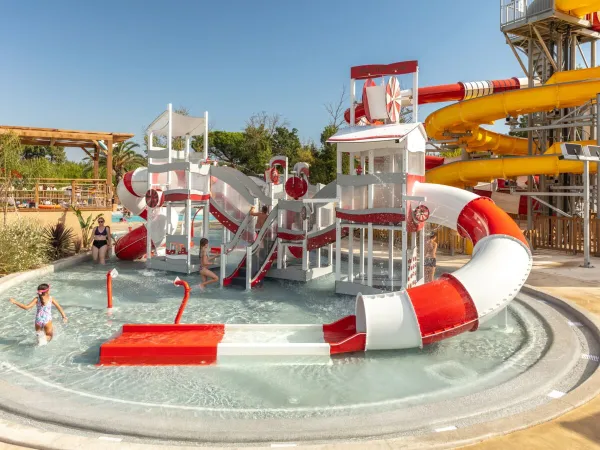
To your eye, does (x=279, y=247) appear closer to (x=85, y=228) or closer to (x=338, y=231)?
(x=338, y=231)

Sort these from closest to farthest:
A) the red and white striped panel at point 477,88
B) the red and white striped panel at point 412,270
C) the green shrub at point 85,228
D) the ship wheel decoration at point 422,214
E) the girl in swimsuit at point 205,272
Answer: the ship wheel decoration at point 422,214 → the red and white striped panel at point 412,270 → the girl in swimsuit at point 205,272 → the green shrub at point 85,228 → the red and white striped panel at point 477,88

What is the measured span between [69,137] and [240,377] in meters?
17.6

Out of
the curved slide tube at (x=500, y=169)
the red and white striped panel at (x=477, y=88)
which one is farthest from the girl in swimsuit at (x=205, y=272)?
the red and white striped panel at (x=477, y=88)

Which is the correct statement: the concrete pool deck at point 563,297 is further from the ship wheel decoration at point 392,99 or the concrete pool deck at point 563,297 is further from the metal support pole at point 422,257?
the ship wheel decoration at point 392,99

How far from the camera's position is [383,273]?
1173 cm

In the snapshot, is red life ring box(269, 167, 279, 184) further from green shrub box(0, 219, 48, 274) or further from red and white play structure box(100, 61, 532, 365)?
green shrub box(0, 219, 48, 274)

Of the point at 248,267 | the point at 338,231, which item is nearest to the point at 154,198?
the point at 248,267

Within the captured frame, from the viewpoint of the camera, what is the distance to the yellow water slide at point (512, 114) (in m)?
13.9

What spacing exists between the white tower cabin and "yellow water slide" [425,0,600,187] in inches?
325

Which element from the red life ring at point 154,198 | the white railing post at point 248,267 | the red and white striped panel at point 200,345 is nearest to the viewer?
the red and white striped panel at point 200,345

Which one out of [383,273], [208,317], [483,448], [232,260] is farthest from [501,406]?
[232,260]

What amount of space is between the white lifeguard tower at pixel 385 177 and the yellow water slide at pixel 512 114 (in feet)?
21.7

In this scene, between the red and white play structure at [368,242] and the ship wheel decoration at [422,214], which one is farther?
the ship wheel decoration at [422,214]

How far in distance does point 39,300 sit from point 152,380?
2.39m
